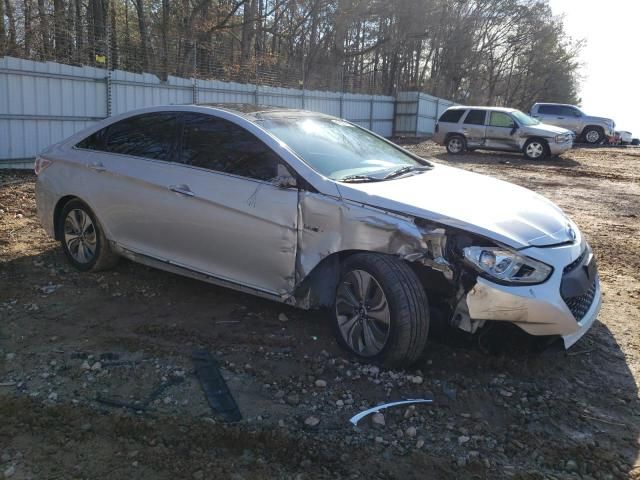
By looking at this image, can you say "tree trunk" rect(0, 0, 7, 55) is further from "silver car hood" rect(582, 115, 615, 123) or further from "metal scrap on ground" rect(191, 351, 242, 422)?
"silver car hood" rect(582, 115, 615, 123)

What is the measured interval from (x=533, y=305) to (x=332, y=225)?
1.29m

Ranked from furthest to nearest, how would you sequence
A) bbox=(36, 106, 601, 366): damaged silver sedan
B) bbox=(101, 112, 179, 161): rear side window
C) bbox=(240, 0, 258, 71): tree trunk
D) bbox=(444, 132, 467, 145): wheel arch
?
bbox=(240, 0, 258, 71): tree trunk < bbox=(444, 132, 467, 145): wheel arch < bbox=(101, 112, 179, 161): rear side window < bbox=(36, 106, 601, 366): damaged silver sedan

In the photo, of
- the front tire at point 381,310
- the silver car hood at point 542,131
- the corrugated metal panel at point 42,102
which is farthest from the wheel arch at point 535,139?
the front tire at point 381,310

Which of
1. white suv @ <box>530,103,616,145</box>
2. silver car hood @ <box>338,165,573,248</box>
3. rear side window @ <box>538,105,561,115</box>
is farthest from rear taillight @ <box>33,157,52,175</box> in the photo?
rear side window @ <box>538,105,561,115</box>

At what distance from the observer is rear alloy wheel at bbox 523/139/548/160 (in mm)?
18206

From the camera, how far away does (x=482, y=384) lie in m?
3.53

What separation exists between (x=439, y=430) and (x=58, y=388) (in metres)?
2.16

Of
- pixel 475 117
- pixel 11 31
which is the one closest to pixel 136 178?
pixel 11 31

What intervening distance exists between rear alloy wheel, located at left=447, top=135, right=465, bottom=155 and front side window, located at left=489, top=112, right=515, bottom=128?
1.19 m

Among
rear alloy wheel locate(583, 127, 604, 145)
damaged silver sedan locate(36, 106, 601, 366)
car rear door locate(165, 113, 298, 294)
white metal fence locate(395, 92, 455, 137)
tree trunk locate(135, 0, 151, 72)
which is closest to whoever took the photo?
damaged silver sedan locate(36, 106, 601, 366)

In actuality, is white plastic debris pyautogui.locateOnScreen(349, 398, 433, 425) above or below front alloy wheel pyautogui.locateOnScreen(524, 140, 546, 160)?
below

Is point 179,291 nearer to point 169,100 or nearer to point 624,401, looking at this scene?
point 624,401

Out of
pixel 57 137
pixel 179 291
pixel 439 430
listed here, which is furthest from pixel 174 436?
pixel 57 137

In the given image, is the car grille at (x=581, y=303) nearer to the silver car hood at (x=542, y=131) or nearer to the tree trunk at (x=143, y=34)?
the tree trunk at (x=143, y=34)
